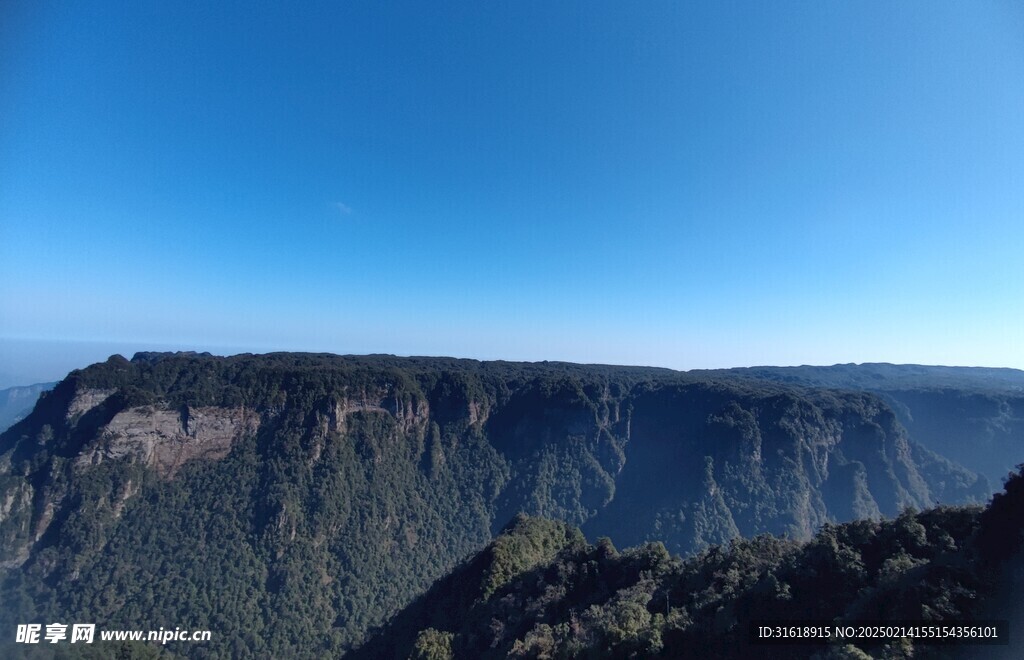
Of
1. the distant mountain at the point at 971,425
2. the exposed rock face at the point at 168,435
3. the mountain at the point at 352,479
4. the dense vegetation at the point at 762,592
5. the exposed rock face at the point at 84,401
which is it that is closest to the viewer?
the dense vegetation at the point at 762,592

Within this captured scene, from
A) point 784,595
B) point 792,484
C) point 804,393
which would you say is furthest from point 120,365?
point 804,393

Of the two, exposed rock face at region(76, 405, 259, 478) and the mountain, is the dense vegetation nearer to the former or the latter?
the mountain

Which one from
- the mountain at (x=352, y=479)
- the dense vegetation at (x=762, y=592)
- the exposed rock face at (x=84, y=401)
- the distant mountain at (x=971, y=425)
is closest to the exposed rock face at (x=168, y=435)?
the mountain at (x=352, y=479)

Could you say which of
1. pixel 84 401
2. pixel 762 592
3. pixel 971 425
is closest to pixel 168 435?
pixel 84 401

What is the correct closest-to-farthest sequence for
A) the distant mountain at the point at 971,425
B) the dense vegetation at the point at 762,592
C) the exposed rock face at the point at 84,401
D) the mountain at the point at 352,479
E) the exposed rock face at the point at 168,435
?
the dense vegetation at the point at 762,592, the mountain at the point at 352,479, the exposed rock face at the point at 168,435, the exposed rock face at the point at 84,401, the distant mountain at the point at 971,425

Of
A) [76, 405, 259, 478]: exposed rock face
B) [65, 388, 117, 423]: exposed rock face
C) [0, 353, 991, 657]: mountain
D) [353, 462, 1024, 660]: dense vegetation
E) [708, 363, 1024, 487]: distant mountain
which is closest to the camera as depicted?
[353, 462, 1024, 660]: dense vegetation

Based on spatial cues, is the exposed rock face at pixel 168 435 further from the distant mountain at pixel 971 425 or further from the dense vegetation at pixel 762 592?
the distant mountain at pixel 971 425

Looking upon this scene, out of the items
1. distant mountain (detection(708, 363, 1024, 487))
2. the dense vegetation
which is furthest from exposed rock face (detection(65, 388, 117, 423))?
distant mountain (detection(708, 363, 1024, 487))
